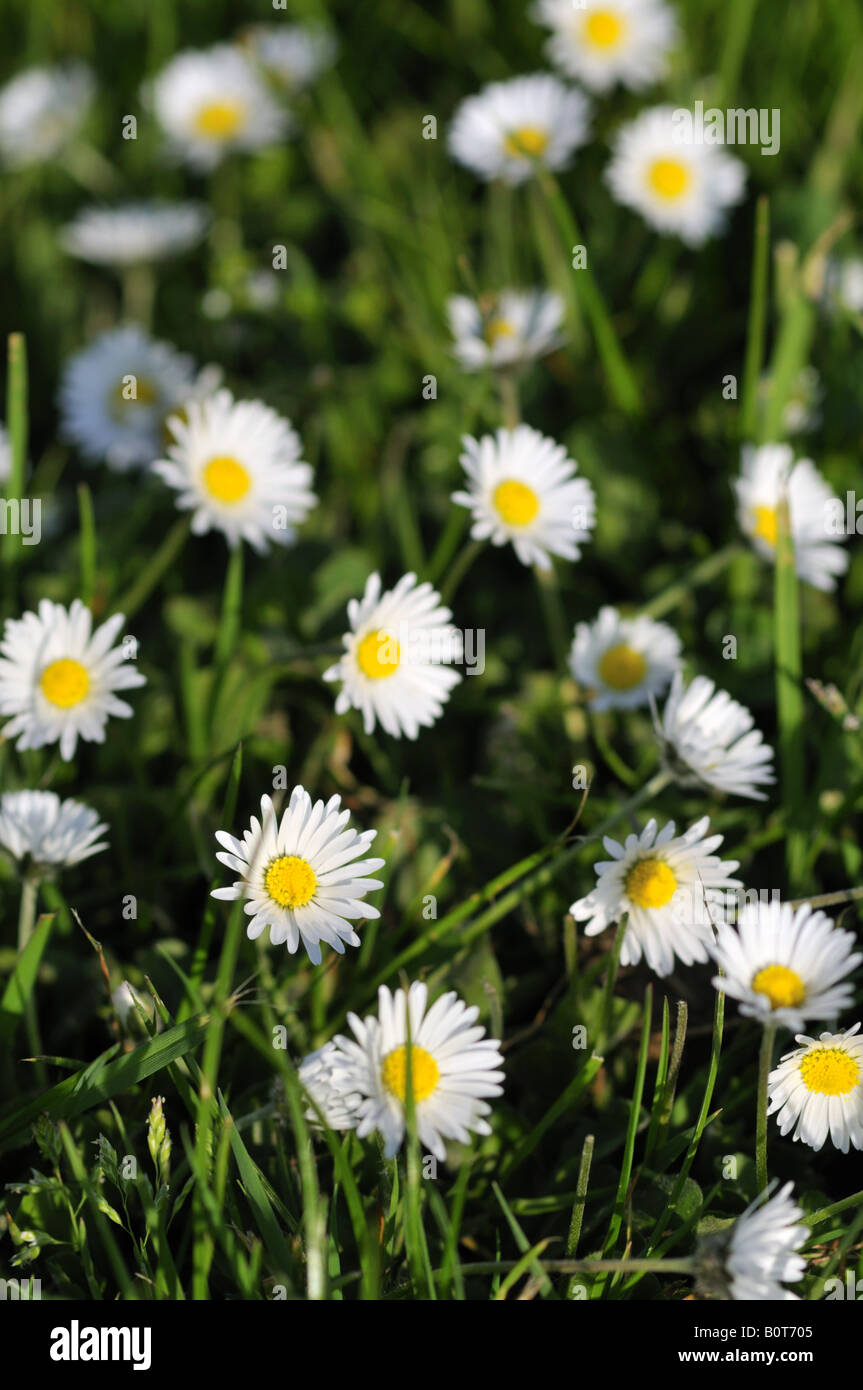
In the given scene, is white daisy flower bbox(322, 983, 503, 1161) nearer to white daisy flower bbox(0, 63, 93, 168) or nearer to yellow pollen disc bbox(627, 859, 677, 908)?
yellow pollen disc bbox(627, 859, 677, 908)

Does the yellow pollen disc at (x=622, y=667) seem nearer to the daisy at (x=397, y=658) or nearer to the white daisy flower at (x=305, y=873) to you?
the daisy at (x=397, y=658)

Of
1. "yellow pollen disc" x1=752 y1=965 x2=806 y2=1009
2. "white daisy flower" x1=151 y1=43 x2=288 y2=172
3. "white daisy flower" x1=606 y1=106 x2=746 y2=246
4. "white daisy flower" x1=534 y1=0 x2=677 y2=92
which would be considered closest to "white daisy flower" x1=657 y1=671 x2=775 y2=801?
"yellow pollen disc" x1=752 y1=965 x2=806 y2=1009

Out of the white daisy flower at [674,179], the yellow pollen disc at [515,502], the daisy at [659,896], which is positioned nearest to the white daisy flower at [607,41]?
the white daisy flower at [674,179]

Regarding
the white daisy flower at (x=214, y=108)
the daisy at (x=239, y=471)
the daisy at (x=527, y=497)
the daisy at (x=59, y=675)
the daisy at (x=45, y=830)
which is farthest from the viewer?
the white daisy flower at (x=214, y=108)

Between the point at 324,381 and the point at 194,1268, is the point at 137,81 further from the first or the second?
the point at 194,1268
